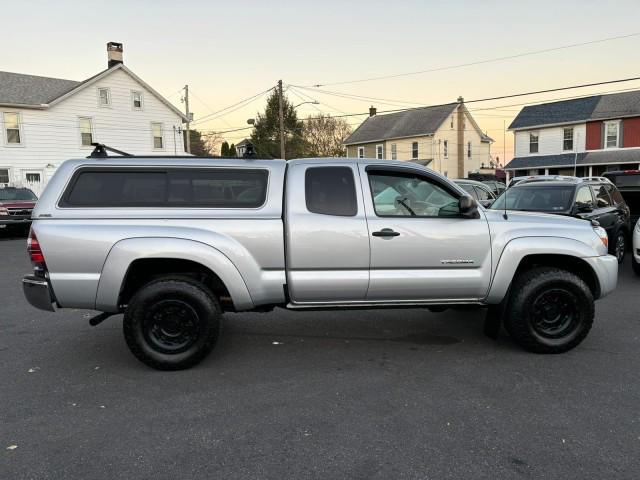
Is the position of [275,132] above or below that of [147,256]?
above

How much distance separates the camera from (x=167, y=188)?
14.4ft

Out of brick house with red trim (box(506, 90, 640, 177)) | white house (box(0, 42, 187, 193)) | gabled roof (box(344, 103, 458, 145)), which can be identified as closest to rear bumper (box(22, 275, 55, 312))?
white house (box(0, 42, 187, 193))

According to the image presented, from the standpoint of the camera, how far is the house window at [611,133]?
30.5 meters

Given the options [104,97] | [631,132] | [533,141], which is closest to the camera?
[104,97]

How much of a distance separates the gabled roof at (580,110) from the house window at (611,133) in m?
0.55

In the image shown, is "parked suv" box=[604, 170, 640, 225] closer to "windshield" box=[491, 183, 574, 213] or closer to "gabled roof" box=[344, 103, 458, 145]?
"windshield" box=[491, 183, 574, 213]

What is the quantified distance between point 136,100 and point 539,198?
26.7 metres

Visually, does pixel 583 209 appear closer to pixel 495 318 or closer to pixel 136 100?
pixel 495 318

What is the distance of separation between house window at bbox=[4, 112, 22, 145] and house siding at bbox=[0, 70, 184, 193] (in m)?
0.20

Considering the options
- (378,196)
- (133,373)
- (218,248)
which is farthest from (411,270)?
(133,373)

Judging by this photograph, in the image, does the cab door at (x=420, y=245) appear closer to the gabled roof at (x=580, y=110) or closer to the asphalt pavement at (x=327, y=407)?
the asphalt pavement at (x=327, y=407)

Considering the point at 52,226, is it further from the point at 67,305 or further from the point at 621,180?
the point at 621,180

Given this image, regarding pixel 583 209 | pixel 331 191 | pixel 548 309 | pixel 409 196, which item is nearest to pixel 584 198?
pixel 583 209

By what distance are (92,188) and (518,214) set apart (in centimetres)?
405
